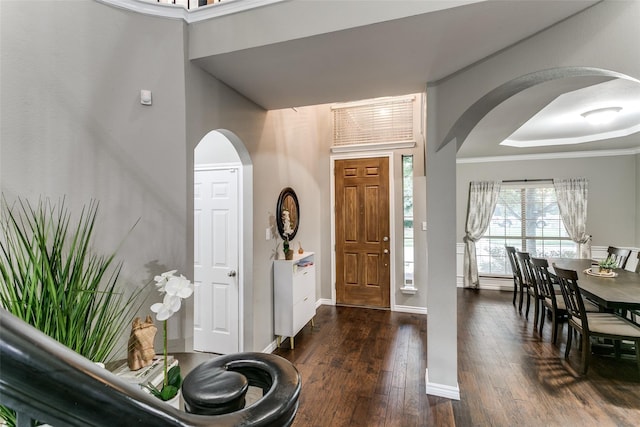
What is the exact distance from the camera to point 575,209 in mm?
5445

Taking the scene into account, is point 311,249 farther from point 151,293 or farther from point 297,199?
point 151,293

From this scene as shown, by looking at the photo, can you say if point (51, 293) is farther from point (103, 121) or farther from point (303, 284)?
point (303, 284)

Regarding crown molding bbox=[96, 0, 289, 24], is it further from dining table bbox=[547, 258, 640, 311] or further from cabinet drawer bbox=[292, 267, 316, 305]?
dining table bbox=[547, 258, 640, 311]

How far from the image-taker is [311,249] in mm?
4598

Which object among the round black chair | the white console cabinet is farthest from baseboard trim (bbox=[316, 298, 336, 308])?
the round black chair

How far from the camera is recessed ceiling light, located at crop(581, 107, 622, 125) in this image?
361cm

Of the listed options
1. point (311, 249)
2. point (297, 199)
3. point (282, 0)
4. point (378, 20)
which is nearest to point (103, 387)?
point (378, 20)

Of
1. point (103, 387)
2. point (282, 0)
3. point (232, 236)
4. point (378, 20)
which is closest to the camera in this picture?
point (103, 387)

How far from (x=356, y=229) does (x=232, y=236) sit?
7.36 ft

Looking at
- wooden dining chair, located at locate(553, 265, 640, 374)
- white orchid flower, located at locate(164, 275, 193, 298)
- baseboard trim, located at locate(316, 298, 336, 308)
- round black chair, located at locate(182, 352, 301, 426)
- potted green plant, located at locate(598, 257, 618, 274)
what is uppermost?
round black chair, located at locate(182, 352, 301, 426)

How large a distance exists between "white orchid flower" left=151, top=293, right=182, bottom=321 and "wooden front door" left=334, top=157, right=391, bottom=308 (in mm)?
3647

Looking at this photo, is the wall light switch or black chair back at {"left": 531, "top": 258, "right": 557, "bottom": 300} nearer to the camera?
the wall light switch

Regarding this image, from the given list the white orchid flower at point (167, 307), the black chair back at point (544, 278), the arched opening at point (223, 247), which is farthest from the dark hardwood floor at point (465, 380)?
the white orchid flower at point (167, 307)

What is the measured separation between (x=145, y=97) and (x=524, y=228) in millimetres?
6423
